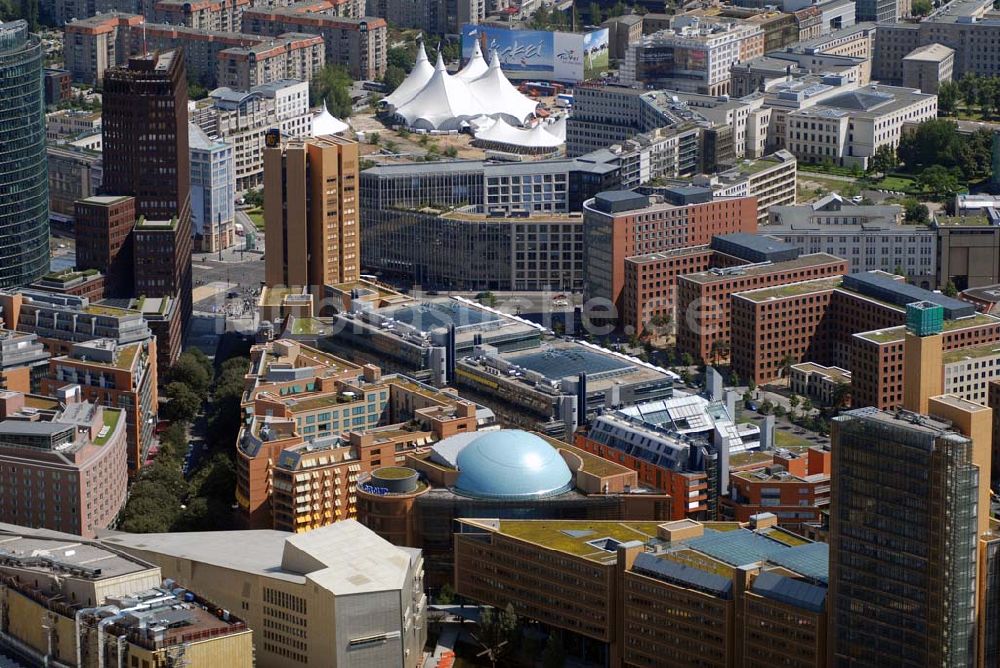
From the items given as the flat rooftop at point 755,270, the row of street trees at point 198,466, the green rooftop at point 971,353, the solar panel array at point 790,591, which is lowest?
the row of street trees at point 198,466

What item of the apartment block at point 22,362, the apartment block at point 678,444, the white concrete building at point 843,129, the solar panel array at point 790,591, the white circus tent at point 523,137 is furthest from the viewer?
the white circus tent at point 523,137

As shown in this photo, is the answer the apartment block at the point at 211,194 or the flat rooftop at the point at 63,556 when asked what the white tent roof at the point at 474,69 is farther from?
the flat rooftop at the point at 63,556

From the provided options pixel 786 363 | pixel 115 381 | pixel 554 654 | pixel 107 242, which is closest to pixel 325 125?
pixel 107 242

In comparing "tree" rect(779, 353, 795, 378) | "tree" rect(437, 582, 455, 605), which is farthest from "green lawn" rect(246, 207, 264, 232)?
"tree" rect(437, 582, 455, 605)

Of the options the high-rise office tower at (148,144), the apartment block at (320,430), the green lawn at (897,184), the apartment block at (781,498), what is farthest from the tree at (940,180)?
the apartment block at (781,498)

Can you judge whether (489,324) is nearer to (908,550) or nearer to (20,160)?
(20,160)

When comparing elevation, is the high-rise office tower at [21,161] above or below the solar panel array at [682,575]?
above

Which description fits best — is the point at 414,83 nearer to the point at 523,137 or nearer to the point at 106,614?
the point at 523,137
